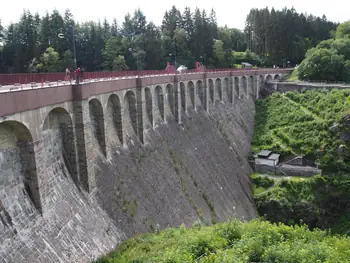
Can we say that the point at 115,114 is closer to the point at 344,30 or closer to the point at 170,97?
the point at 170,97

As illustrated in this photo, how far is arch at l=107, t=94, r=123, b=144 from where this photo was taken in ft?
84.7

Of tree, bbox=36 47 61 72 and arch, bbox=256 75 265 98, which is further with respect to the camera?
arch, bbox=256 75 265 98

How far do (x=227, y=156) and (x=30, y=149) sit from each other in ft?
105

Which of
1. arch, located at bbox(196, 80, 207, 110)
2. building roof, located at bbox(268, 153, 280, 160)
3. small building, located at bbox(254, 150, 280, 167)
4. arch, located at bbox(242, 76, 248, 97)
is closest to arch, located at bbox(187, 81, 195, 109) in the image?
arch, located at bbox(196, 80, 207, 110)

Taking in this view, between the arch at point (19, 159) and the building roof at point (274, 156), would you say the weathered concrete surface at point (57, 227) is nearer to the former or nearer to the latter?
the arch at point (19, 159)

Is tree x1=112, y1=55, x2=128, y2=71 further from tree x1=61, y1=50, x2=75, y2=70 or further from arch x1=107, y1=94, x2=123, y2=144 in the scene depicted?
arch x1=107, y1=94, x2=123, y2=144

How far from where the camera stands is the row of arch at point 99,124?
15453 mm

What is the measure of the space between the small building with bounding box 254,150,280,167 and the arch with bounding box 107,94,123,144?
90.9 feet

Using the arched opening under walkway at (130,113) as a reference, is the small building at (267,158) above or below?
below

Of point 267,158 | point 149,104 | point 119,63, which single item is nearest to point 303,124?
point 267,158

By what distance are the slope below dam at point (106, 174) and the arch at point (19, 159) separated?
0.04 metres

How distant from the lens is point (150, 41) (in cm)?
8200

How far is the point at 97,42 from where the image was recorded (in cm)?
8075

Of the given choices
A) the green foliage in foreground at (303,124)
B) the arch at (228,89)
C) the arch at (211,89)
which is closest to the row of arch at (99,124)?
the arch at (211,89)
